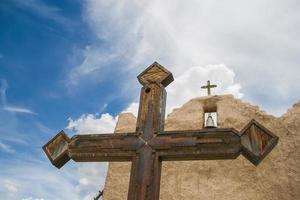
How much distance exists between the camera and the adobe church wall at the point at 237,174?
22.1 feet

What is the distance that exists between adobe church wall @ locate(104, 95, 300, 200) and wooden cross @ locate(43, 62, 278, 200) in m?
4.66

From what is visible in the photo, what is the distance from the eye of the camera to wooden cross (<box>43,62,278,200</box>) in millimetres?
2365

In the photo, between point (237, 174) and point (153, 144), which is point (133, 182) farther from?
point (237, 174)

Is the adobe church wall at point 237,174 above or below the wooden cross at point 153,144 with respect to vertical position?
above

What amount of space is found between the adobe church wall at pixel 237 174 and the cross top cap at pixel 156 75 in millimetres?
4659

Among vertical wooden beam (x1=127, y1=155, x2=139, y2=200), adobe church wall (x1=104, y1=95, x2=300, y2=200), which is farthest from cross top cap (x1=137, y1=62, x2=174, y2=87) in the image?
adobe church wall (x1=104, y1=95, x2=300, y2=200)

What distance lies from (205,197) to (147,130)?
187 inches

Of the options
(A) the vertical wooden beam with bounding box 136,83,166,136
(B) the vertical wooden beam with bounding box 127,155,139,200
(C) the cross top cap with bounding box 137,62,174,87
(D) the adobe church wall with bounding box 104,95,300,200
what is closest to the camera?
(B) the vertical wooden beam with bounding box 127,155,139,200

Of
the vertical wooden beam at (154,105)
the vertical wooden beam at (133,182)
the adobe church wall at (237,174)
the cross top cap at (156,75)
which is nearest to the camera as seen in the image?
the vertical wooden beam at (133,182)

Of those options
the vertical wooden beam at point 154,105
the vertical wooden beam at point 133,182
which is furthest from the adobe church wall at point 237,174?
the vertical wooden beam at point 133,182

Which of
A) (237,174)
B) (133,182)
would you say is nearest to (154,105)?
(133,182)

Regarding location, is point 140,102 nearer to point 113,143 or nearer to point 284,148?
point 113,143

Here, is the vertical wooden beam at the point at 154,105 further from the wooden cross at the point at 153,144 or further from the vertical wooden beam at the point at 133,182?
the vertical wooden beam at the point at 133,182

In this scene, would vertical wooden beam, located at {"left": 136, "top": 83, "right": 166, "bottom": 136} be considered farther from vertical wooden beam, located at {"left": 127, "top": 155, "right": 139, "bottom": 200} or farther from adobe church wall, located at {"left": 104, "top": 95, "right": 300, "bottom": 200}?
adobe church wall, located at {"left": 104, "top": 95, "right": 300, "bottom": 200}
